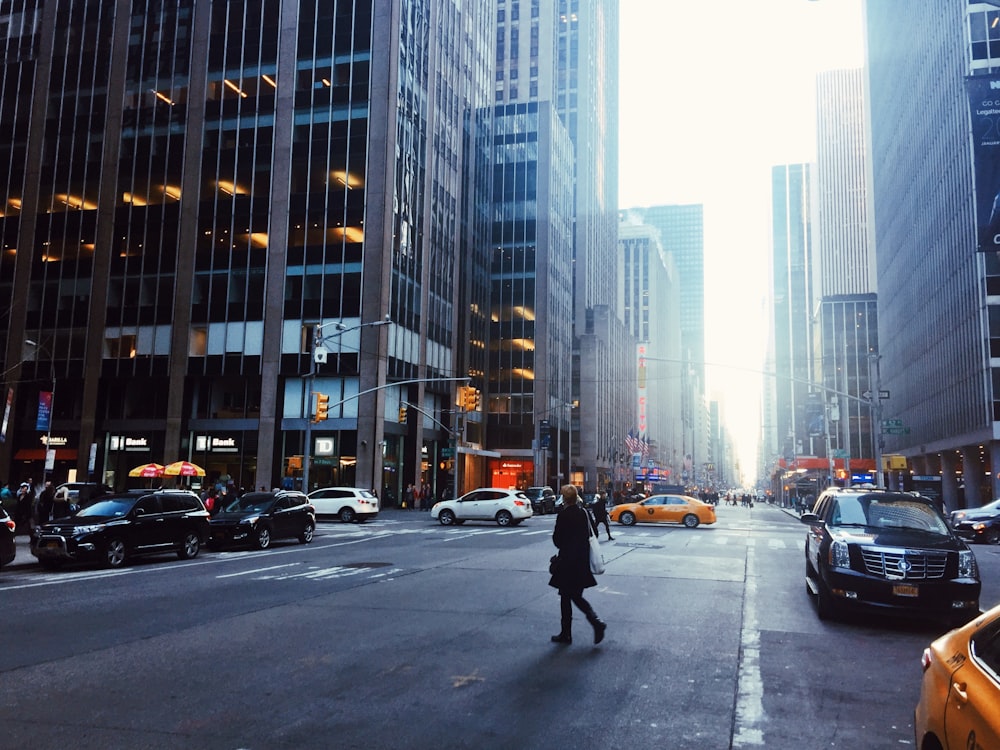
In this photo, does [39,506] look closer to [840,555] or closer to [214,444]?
[840,555]

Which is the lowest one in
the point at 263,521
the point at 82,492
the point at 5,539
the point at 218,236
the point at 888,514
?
the point at 263,521

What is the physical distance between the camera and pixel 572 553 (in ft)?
29.2

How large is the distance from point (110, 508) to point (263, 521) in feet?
15.9

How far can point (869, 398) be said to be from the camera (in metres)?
34.8

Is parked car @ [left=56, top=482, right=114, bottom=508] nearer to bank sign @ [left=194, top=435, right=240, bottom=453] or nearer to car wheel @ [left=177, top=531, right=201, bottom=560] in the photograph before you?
car wheel @ [left=177, top=531, right=201, bottom=560]

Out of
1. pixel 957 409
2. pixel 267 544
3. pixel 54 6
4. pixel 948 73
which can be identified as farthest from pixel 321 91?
pixel 957 409

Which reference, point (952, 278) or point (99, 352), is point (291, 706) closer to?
point (99, 352)

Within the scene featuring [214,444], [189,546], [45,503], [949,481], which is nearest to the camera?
[189,546]

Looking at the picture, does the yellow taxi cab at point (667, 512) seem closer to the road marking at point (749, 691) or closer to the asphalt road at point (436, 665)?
the asphalt road at point (436, 665)

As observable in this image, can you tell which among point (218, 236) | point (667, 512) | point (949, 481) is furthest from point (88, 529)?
point (949, 481)

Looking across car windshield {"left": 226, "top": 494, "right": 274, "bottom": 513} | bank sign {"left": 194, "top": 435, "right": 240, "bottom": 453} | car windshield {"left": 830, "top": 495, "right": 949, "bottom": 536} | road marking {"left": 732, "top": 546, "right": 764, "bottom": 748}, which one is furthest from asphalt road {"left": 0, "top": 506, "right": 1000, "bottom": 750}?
bank sign {"left": 194, "top": 435, "right": 240, "bottom": 453}

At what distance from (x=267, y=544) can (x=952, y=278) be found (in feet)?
175

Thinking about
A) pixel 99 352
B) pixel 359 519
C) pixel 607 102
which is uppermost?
pixel 607 102

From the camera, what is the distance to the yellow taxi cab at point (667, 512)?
33719 millimetres
